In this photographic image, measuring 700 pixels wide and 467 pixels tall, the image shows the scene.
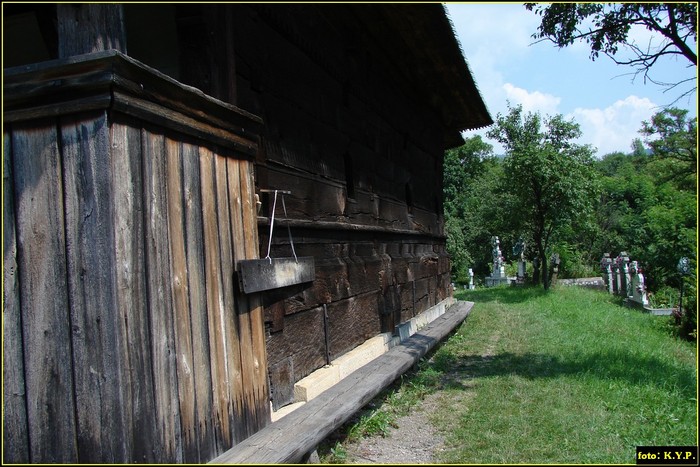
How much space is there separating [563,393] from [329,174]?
3.20 metres

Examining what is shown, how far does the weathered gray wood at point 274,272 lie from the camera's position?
3.23m

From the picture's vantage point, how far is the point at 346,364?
5.00m

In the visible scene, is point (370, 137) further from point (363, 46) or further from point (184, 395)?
point (184, 395)

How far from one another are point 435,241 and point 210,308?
7533 mm

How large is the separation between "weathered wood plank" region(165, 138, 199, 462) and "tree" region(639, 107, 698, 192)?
197 inches

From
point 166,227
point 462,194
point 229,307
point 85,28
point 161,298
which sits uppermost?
point 462,194

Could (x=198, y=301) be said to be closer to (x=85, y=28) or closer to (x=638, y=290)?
(x=85, y=28)

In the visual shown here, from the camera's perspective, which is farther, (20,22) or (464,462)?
(20,22)

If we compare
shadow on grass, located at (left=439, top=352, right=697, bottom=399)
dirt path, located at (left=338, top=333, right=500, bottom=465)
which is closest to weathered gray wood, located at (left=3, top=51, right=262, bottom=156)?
dirt path, located at (left=338, top=333, right=500, bottom=465)

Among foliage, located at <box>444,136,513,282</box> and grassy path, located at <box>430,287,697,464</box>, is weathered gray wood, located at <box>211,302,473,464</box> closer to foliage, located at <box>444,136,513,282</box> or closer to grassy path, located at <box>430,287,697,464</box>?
grassy path, located at <box>430,287,697,464</box>

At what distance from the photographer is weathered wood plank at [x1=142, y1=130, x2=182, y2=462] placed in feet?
8.24

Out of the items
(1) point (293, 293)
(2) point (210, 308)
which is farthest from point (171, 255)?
(1) point (293, 293)

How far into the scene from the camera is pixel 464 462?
392cm

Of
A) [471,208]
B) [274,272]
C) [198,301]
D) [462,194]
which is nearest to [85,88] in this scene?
[198,301]
